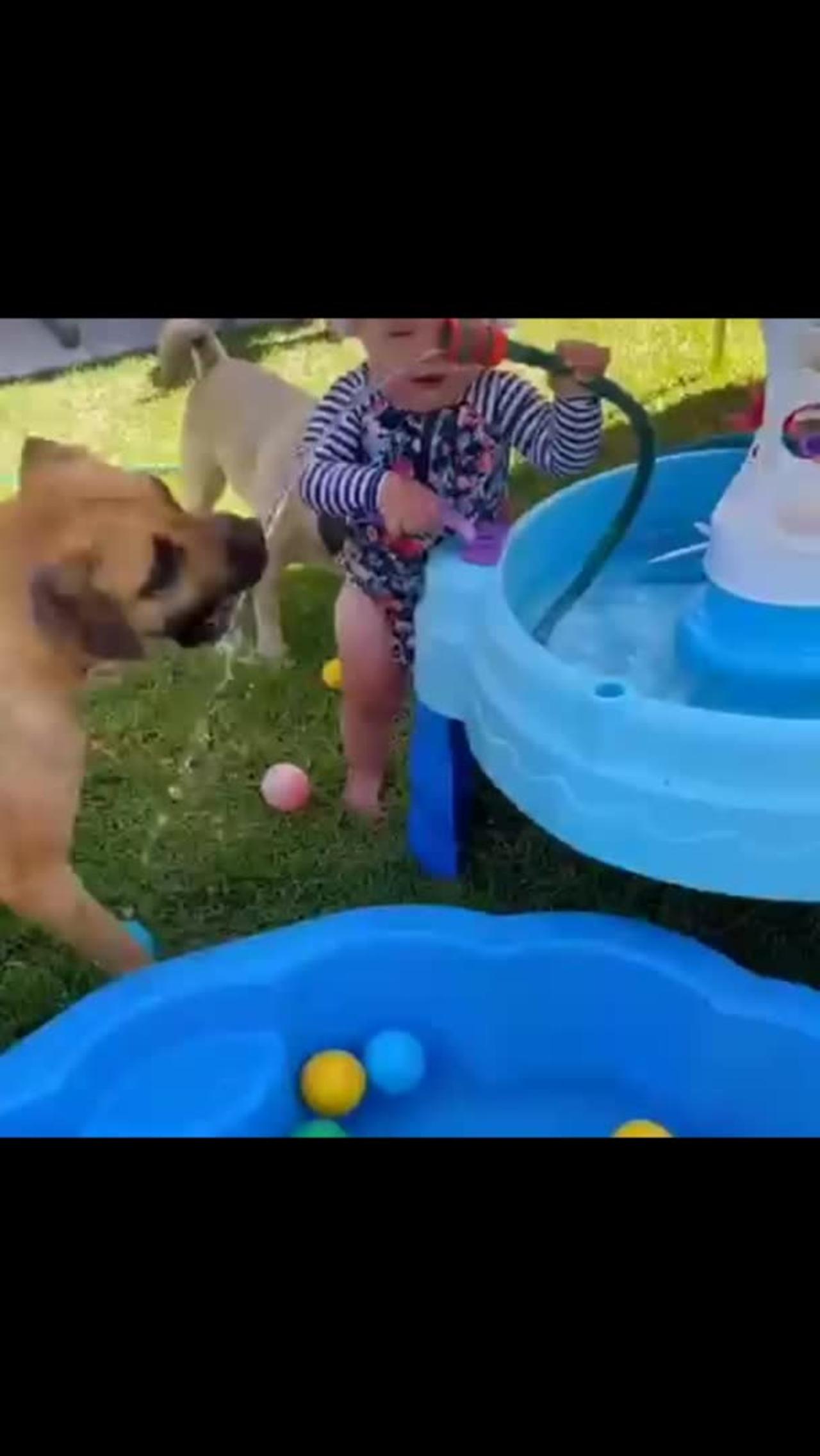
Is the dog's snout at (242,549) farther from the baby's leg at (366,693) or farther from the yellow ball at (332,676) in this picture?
the yellow ball at (332,676)

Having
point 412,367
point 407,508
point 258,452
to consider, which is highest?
point 412,367

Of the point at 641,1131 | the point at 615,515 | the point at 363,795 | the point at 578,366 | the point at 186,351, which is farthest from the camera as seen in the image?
the point at 186,351

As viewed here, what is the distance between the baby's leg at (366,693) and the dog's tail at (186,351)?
0.30 meters

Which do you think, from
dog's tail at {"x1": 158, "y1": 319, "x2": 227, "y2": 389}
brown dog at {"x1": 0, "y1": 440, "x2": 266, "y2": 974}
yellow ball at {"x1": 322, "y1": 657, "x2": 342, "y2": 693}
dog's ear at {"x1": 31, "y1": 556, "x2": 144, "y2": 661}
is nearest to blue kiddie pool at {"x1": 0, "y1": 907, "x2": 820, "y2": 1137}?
brown dog at {"x1": 0, "y1": 440, "x2": 266, "y2": 974}

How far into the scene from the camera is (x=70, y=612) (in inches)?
53.2

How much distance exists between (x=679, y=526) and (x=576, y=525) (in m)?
0.11

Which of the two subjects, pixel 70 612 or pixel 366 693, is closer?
pixel 70 612

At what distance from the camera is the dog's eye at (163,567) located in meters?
1.39

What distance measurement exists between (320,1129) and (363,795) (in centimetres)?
44

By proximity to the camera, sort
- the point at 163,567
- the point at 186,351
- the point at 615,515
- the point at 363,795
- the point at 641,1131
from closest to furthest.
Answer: the point at 641,1131 < the point at 163,567 < the point at 615,515 < the point at 363,795 < the point at 186,351

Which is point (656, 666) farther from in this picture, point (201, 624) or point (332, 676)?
point (332, 676)

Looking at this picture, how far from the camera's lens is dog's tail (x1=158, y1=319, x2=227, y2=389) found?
5.68 ft

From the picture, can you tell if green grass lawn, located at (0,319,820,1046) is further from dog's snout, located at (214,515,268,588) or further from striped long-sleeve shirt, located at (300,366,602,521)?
dog's snout, located at (214,515,268,588)

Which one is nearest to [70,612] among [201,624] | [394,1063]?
[201,624]
